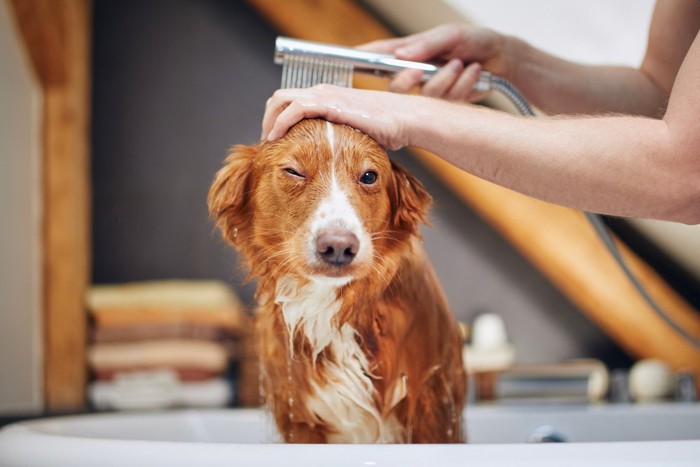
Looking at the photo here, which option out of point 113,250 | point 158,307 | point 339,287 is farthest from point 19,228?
point 339,287

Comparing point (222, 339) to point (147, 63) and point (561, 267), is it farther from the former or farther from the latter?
point (561, 267)

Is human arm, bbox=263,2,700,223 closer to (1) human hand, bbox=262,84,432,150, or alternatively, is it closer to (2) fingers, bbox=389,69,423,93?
(1) human hand, bbox=262,84,432,150

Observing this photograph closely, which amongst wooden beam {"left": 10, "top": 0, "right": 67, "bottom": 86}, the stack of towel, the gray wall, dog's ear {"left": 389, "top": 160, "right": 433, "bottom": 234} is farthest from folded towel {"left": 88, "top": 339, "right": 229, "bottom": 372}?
dog's ear {"left": 389, "top": 160, "right": 433, "bottom": 234}

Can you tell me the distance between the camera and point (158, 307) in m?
2.24

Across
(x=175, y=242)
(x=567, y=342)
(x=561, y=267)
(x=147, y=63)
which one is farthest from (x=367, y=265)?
(x=567, y=342)

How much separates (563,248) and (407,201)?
112cm

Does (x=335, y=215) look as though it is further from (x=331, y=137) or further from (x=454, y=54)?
(x=454, y=54)

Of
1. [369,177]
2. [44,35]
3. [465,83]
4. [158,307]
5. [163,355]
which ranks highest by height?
[44,35]

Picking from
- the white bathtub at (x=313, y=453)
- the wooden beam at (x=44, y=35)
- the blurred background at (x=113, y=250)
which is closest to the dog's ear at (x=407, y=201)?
the white bathtub at (x=313, y=453)

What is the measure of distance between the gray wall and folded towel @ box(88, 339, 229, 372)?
22 cm

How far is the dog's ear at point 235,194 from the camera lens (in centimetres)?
72

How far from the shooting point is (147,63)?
174 cm

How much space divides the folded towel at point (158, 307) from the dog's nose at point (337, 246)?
5.20ft

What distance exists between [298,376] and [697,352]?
2087 millimetres
